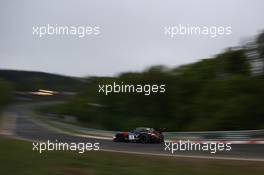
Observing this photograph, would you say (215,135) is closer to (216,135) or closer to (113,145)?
(216,135)

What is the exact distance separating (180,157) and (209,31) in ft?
6.10

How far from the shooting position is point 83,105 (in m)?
6.58

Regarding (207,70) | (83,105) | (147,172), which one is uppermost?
(207,70)

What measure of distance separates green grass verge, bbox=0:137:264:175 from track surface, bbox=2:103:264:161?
97 mm

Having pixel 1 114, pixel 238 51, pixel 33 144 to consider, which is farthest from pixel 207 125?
pixel 1 114

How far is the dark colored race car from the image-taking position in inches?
253

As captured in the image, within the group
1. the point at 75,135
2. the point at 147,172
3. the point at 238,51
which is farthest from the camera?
the point at 238,51

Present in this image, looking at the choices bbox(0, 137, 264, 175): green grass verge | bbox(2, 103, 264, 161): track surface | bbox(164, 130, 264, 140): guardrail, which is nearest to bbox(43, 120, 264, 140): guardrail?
bbox(164, 130, 264, 140): guardrail

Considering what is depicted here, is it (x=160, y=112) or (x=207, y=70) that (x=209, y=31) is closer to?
(x=207, y=70)

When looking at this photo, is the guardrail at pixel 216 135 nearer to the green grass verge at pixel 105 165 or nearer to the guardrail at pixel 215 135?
the guardrail at pixel 215 135

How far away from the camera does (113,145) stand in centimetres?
652

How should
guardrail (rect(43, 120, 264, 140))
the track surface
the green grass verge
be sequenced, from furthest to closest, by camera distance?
the track surface
guardrail (rect(43, 120, 264, 140))
the green grass verge

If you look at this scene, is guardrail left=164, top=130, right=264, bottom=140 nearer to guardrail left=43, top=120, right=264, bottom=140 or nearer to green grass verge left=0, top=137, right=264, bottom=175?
guardrail left=43, top=120, right=264, bottom=140

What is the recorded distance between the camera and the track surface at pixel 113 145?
Result: 252 inches
